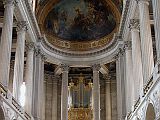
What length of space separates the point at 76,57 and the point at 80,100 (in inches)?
174

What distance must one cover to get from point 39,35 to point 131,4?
911 centimetres

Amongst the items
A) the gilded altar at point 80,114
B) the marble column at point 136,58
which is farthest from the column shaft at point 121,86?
the marble column at point 136,58

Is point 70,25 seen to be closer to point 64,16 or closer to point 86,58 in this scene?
point 64,16

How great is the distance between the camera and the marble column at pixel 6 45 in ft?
63.7

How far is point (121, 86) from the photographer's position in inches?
1156

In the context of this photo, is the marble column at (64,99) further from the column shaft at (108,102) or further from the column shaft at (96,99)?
the column shaft at (108,102)

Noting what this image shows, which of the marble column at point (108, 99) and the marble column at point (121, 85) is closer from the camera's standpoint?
the marble column at point (121, 85)

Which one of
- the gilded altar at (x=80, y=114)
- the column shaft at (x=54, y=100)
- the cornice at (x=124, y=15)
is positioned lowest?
the gilded altar at (x=80, y=114)

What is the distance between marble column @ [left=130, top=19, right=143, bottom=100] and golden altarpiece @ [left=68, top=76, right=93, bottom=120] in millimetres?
11491

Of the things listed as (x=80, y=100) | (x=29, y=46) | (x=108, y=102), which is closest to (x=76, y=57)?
(x=80, y=100)

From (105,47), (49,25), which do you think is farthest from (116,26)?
(49,25)

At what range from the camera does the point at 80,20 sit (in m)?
34.2

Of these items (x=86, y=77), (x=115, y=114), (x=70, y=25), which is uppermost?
(x=70, y=25)

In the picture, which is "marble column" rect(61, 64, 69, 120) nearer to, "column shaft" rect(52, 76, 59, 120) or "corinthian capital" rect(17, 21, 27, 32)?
"column shaft" rect(52, 76, 59, 120)
